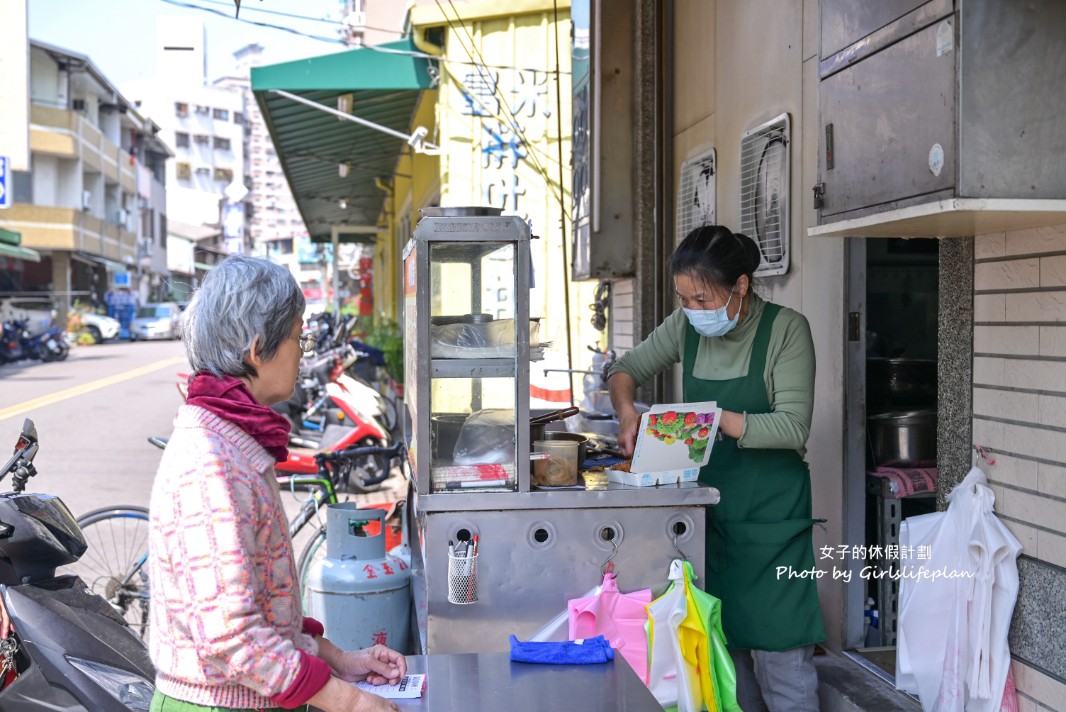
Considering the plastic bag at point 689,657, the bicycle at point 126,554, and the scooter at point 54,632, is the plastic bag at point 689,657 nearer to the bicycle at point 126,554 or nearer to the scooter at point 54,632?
the scooter at point 54,632

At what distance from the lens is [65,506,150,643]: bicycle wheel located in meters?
5.10

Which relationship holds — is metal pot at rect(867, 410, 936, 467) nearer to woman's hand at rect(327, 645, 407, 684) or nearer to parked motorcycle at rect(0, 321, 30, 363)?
woman's hand at rect(327, 645, 407, 684)

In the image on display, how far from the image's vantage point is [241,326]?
6.23 ft

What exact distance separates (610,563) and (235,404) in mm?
1613

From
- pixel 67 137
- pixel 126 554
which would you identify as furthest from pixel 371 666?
pixel 67 137

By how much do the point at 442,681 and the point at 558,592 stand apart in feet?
2.94

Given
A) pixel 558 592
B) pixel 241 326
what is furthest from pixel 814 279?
pixel 241 326

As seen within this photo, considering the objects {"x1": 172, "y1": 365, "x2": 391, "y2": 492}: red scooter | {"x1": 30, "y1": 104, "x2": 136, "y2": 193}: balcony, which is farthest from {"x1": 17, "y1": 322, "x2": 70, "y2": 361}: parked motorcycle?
{"x1": 172, "y1": 365, "x2": 391, "y2": 492}: red scooter

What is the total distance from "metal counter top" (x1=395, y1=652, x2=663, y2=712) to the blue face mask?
121 centimetres

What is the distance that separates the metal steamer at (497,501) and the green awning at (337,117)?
7223 mm

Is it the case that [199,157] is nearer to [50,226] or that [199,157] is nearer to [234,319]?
[50,226]

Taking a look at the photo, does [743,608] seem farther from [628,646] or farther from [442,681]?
[442,681]

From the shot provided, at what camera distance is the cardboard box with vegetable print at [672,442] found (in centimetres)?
307

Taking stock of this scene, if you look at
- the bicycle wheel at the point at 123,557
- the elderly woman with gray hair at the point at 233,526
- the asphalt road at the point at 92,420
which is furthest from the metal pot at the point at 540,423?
the asphalt road at the point at 92,420
